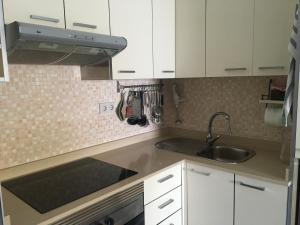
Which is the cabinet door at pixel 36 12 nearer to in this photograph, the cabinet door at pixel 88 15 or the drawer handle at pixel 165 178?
the cabinet door at pixel 88 15

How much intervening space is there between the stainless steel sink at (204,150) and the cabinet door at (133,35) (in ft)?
2.28

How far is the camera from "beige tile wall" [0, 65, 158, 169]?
4.75 ft

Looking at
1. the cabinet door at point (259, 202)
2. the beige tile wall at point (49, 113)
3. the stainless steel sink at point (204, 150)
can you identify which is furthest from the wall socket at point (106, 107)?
the cabinet door at point (259, 202)

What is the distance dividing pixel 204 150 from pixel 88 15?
1.35 m

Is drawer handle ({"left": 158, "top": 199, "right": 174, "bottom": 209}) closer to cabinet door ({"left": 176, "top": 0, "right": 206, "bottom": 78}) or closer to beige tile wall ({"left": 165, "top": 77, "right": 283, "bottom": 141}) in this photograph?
beige tile wall ({"left": 165, "top": 77, "right": 283, "bottom": 141})

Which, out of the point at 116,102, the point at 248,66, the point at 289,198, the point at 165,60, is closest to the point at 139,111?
the point at 116,102

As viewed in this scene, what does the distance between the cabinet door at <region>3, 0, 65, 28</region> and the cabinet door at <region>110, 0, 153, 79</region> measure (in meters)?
0.35

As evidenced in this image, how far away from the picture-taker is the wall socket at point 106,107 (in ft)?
6.25

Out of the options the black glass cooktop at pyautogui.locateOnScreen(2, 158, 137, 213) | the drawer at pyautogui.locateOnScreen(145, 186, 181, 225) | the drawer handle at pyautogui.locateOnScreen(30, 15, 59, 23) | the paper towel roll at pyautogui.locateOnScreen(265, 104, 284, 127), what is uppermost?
the drawer handle at pyautogui.locateOnScreen(30, 15, 59, 23)

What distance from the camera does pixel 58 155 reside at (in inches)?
66.1

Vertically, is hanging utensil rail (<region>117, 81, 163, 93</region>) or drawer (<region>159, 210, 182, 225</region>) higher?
hanging utensil rail (<region>117, 81, 163, 93</region>)

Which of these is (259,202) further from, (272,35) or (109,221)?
(272,35)

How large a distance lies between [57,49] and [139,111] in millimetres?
1006

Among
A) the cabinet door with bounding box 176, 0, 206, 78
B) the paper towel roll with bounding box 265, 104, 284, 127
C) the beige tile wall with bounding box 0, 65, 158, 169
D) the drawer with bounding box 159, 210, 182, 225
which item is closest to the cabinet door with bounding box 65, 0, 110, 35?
the beige tile wall with bounding box 0, 65, 158, 169
